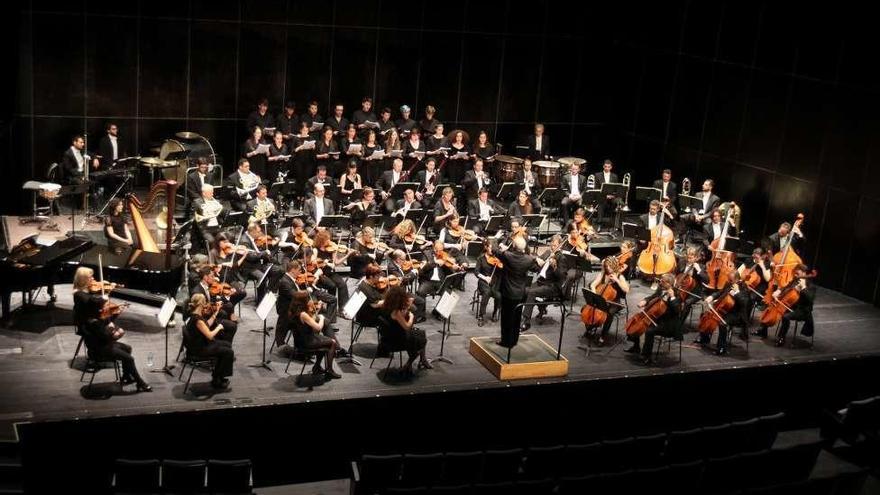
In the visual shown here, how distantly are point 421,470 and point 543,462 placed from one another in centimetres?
130

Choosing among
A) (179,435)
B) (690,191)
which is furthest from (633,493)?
(690,191)

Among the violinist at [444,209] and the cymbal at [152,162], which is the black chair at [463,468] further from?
the cymbal at [152,162]

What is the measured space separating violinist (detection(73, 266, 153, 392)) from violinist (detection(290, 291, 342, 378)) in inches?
72.8

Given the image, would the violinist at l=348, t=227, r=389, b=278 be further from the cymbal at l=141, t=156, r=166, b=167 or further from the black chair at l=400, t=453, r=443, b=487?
the black chair at l=400, t=453, r=443, b=487

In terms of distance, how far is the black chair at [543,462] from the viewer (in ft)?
34.6

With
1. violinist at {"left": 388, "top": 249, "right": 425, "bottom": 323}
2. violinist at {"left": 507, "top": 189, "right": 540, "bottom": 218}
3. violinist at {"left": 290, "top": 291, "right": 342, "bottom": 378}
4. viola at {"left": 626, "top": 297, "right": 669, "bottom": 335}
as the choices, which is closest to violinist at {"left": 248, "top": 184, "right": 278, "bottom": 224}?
violinist at {"left": 388, "top": 249, "right": 425, "bottom": 323}

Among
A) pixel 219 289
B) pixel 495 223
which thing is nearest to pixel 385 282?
pixel 219 289

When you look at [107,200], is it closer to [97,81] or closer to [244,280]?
[97,81]

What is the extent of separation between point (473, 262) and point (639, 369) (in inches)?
162

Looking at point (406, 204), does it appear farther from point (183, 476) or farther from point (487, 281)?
point (183, 476)

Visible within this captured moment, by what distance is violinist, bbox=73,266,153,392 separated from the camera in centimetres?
1131

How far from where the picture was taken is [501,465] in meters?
10.4

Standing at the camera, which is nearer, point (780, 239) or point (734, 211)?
point (780, 239)

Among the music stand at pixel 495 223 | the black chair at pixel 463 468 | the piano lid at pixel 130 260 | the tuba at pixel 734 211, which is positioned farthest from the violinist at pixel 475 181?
the black chair at pixel 463 468
